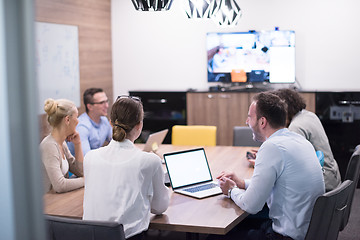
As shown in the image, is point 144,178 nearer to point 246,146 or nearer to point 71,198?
point 71,198

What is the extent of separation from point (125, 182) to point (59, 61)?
12.9ft

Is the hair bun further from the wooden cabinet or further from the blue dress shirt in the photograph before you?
the wooden cabinet

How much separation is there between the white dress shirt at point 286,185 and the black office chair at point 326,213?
0.37 feet

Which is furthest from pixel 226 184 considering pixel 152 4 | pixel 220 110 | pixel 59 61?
pixel 220 110

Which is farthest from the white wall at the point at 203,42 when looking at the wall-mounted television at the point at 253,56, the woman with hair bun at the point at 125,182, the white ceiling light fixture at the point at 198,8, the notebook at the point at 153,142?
the woman with hair bun at the point at 125,182

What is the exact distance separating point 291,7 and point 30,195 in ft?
20.9

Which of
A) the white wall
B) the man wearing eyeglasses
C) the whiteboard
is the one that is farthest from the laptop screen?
the white wall

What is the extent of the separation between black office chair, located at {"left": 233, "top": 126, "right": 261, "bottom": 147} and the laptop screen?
1.67 meters

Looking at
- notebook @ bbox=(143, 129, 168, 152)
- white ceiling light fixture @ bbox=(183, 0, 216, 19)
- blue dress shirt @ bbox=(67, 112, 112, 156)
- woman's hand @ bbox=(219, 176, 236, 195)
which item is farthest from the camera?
blue dress shirt @ bbox=(67, 112, 112, 156)

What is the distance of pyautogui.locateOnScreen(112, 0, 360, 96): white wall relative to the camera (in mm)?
6586

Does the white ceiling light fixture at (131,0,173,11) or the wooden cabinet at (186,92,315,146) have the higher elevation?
the white ceiling light fixture at (131,0,173,11)

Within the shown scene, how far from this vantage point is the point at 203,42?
710 cm

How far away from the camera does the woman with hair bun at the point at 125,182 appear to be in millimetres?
2430

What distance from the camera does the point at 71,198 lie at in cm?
301
